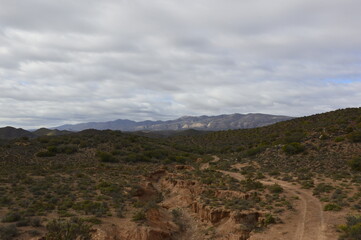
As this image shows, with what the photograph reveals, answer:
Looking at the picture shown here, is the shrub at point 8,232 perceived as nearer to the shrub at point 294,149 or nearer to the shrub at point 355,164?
the shrub at point 355,164

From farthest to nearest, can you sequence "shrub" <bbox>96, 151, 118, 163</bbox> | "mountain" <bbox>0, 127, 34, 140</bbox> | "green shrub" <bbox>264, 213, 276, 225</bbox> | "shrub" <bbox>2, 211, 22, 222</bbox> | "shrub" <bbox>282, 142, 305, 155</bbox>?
"mountain" <bbox>0, 127, 34, 140</bbox> < "shrub" <bbox>96, 151, 118, 163</bbox> < "shrub" <bbox>282, 142, 305, 155</bbox> < "green shrub" <bbox>264, 213, 276, 225</bbox> < "shrub" <bbox>2, 211, 22, 222</bbox>

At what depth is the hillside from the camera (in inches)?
599

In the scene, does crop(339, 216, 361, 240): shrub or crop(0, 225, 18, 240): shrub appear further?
crop(0, 225, 18, 240): shrub

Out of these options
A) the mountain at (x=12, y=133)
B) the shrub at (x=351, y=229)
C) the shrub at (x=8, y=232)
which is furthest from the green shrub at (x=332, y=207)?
the mountain at (x=12, y=133)

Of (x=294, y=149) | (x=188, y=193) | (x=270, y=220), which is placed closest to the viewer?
(x=270, y=220)

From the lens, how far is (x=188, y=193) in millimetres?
24812

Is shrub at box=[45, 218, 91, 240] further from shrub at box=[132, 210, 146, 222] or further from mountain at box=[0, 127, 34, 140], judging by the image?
mountain at box=[0, 127, 34, 140]

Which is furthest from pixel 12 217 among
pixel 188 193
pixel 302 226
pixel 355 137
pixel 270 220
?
pixel 355 137

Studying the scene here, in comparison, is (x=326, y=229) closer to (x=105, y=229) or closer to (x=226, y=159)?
(x=105, y=229)

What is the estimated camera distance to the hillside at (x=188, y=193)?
1521cm

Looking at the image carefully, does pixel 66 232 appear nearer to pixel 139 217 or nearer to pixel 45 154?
pixel 139 217

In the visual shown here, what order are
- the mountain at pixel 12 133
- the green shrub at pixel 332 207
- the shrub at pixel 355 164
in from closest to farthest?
the green shrub at pixel 332 207 < the shrub at pixel 355 164 < the mountain at pixel 12 133

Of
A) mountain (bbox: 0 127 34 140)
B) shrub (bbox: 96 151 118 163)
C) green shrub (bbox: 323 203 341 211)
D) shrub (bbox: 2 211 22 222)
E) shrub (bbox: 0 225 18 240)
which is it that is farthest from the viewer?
mountain (bbox: 0 127 34 140)

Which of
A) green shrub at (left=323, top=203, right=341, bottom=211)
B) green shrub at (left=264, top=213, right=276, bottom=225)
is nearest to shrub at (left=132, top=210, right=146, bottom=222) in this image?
green shrub at (left=264, top=213, right=276, bottom=225)
